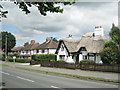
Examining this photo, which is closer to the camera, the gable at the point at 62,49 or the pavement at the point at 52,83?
the pavement at the point at 52,83

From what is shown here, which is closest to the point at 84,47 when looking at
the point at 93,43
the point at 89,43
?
the point at 89,43

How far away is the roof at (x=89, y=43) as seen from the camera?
1341 inches

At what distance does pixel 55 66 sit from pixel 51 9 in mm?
30029

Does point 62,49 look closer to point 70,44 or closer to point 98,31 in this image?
point 70,44

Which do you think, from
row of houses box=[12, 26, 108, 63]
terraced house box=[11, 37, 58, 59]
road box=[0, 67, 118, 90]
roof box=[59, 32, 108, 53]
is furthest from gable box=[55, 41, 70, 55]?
road box=[0, 67, 118, 90]

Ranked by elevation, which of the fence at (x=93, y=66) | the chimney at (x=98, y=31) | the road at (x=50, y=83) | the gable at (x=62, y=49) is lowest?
the road at (x=50, y=83)

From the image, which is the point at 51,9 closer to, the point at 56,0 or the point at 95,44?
the point at 56,0

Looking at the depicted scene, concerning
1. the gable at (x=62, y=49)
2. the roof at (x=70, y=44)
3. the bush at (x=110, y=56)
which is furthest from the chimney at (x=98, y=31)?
the bush at (x=110, y=56)

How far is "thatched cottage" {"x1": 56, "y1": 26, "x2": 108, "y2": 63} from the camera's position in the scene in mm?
33906

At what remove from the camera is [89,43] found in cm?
3638

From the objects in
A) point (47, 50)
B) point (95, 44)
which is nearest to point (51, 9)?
point (95, 44)

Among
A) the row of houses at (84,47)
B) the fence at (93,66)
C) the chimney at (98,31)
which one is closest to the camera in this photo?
the fence at (93,66)

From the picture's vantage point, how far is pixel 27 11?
13.6 ft

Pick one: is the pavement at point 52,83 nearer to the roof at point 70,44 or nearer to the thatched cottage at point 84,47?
the thatched cottage at point 84,47
